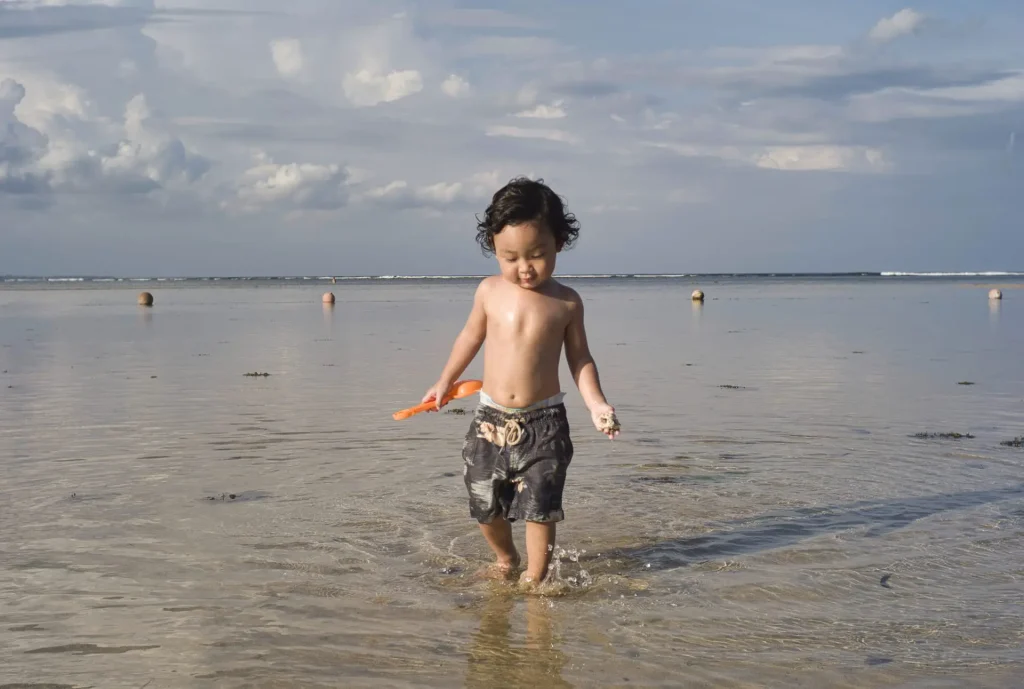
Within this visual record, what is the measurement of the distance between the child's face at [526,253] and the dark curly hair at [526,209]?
0.03 metres

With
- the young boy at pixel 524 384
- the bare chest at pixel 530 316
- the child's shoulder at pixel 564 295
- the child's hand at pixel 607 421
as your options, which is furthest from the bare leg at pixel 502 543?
the child's shoulder at pixel 564 295

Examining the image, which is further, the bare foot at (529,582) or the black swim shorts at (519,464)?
the black swim shorts at (519,464)

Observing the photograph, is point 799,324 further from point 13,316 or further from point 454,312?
point 13,316

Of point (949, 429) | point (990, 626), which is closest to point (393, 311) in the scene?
point (949, 429)

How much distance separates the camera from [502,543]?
196 inches

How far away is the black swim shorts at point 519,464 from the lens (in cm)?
480

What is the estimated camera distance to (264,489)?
262 inches

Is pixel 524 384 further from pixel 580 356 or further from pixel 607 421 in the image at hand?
pixel 607 421

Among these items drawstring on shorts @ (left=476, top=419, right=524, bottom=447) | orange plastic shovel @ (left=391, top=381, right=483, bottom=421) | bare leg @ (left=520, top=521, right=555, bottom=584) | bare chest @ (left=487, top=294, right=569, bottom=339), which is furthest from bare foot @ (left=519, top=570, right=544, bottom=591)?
bare chest @ (left=487, top=294, right=569, bottom=339)

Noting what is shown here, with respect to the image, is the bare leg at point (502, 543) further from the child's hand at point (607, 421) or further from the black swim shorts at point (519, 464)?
the child's hand at point (607, 421)

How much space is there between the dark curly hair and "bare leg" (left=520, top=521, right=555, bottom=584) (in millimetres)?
1342

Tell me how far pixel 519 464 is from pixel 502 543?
1.36 ft

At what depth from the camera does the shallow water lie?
3736 millimetres

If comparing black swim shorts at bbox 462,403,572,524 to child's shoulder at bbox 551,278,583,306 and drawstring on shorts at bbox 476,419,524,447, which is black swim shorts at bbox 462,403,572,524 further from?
child's shoulder at bbox 551,278,583,306
